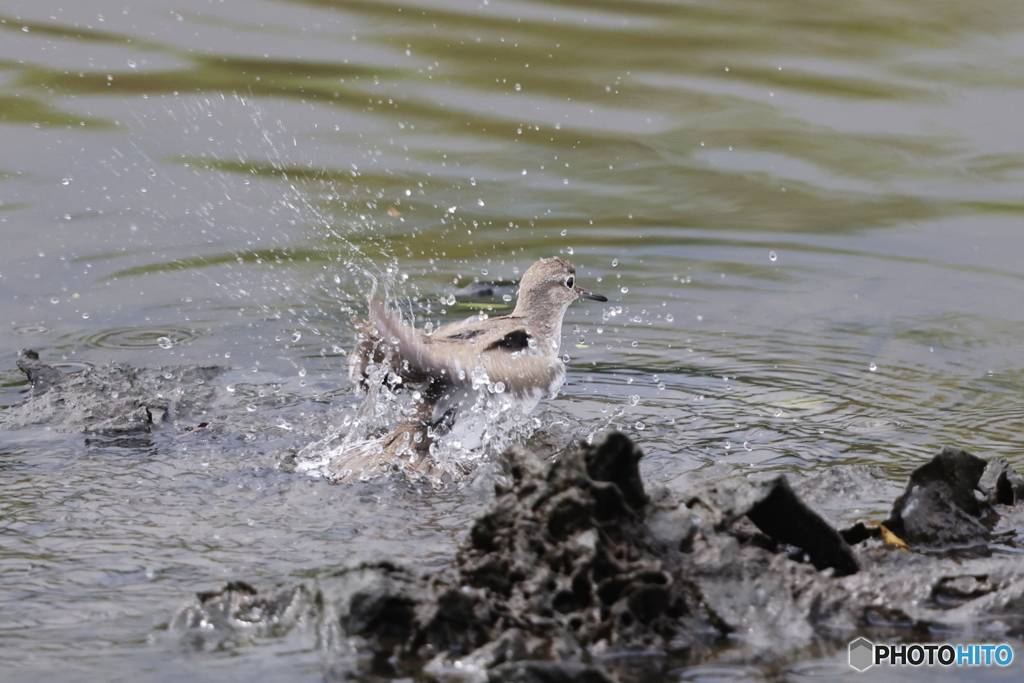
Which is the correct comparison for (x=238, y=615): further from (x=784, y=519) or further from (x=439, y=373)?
(x=439, y=373)

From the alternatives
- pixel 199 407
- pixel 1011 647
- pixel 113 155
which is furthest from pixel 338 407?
pixel 113 155

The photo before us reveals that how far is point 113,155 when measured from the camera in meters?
10.4

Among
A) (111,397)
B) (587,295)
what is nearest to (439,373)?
(111,397)

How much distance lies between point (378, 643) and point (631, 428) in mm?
2717

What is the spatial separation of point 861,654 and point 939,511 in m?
0.99

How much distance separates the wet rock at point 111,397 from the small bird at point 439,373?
1.03 metres

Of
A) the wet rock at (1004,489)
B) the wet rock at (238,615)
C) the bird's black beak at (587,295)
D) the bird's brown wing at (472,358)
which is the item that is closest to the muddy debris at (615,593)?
the wet rock at (238,615)

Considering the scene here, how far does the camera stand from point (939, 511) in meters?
4.59

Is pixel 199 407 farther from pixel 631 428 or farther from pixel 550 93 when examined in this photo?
pixel 550 93

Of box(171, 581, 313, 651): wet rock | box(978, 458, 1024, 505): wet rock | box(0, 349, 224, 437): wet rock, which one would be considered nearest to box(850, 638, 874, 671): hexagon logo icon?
box(978, 458, 1024, 505): wet rock

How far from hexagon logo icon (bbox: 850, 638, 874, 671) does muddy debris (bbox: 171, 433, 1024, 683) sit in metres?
0.04

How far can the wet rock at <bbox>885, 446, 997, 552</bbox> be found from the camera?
4543 mm

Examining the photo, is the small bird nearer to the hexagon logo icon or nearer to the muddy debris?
the muddy debris

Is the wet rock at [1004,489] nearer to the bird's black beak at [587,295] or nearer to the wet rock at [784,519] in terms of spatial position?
the wet rock at [784,519]
